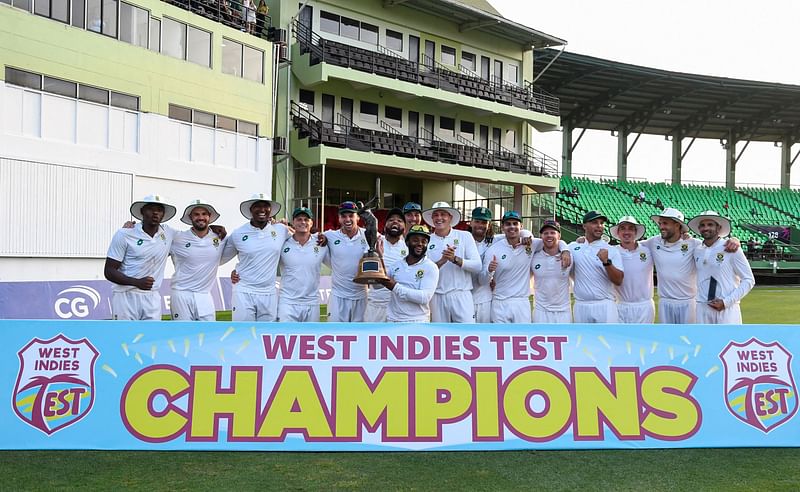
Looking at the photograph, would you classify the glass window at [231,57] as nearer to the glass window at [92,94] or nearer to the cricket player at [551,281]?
the glass window at [92,94]

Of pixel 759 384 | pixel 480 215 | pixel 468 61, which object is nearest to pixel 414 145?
pixel 468 61

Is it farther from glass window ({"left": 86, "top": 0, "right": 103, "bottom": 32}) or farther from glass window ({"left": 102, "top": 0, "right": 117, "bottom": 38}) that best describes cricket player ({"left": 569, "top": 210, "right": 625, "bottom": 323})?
glass window ({"left": 102, "top": 0, "right": 117, "bottom": 38})

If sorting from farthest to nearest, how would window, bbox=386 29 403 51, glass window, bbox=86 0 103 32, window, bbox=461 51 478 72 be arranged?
window, bbox=461 51 478 72 < window, bbox=386 29 403 51 < glass window, bbox=86 0 103 32

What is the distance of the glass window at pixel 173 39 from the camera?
21328mm

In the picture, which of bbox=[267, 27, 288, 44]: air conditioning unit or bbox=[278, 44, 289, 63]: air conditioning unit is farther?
bbox=[278, 44, 289, 63]: air conditioning unit

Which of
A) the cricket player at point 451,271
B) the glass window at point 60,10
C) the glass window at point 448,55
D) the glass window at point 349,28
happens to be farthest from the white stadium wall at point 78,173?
the cricket player at point 451,271

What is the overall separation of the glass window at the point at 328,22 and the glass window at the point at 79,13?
10.5 m

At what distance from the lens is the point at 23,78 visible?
17797mm

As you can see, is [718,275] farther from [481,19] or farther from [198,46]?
[481,19]

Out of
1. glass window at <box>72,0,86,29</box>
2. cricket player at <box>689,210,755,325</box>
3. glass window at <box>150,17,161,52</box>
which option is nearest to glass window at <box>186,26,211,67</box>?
glass window at <box>150,17,161,52</box>

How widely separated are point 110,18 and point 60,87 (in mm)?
2636

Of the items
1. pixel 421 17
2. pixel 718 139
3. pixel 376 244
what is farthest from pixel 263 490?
pixel 718 139

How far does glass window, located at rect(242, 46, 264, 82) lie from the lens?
79.1 ft

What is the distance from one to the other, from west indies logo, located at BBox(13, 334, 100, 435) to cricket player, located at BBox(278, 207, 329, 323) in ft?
7.31
